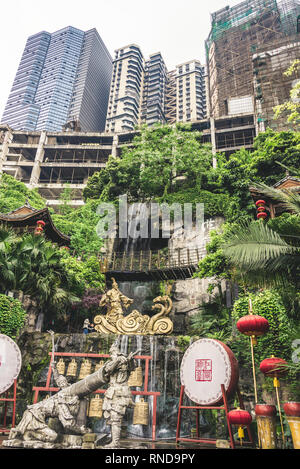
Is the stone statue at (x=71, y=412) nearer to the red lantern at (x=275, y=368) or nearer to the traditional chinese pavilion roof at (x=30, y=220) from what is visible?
the red lantern at (x=275, y=368)

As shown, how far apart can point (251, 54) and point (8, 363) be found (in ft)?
160

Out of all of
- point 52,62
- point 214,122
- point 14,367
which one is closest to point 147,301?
point 14,367

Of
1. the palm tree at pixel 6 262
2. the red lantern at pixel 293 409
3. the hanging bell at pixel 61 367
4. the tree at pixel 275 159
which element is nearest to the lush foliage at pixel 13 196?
the palm tree at pixel 6 262

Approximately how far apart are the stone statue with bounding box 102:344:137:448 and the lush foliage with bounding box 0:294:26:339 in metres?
5.89

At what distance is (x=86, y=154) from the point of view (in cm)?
4262

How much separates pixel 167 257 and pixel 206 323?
745 cm

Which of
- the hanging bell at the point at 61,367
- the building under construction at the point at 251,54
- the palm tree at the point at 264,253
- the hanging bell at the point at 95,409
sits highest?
the building under construction at the point at 251,54

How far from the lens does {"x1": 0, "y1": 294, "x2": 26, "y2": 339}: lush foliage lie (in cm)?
1062

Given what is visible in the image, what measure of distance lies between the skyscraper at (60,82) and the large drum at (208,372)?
85998 mm

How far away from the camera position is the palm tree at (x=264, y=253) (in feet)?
21.2

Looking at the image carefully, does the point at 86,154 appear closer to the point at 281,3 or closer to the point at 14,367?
the point at 281,3

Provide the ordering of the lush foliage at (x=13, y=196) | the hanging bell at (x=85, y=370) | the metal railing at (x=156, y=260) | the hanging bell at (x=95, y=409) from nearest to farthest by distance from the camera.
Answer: the hanging bell at (x=95, y=409) < the hanging bell at (x=85, y=370) < the metal railing at (x=156, y=260) < the lush foliage at (x=13, y=196)

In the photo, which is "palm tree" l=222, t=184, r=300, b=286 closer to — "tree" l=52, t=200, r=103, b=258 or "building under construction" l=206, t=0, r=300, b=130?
"tree" l=52, t=200, r=103, b=258

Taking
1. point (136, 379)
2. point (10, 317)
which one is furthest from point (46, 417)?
point (10, 317)
